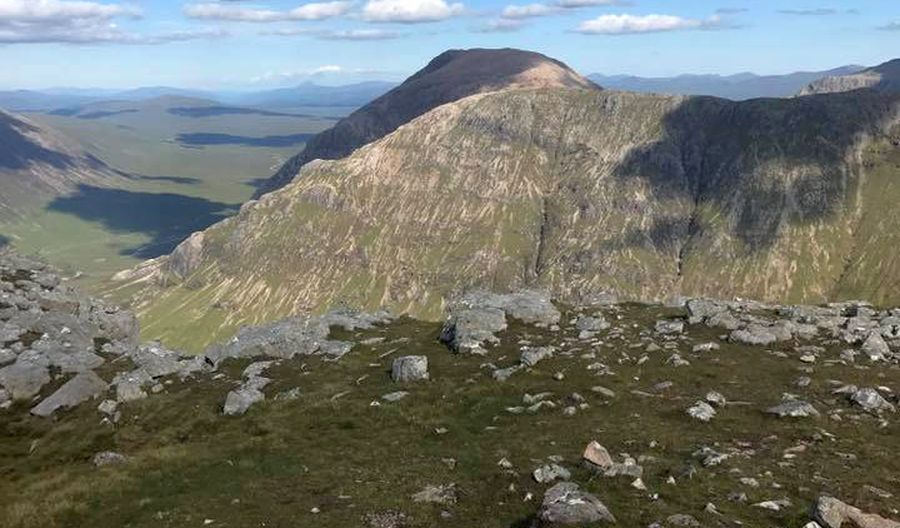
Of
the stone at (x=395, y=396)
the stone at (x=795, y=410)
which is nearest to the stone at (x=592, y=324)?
the stone at (x=395, y=396)

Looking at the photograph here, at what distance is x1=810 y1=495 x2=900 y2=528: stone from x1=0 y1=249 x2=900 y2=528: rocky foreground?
9 cm

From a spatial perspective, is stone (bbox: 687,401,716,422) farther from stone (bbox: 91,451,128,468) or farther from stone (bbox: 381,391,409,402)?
stone (bbox: 91,451,128,468)

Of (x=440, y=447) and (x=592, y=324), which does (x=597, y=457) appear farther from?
(x=592, y=324)

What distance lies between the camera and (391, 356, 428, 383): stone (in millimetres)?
65625

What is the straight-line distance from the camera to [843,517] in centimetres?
2888

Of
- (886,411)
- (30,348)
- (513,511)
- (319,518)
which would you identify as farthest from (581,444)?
(30,348)

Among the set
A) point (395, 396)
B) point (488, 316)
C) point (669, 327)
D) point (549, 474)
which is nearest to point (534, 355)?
point (395, 396)

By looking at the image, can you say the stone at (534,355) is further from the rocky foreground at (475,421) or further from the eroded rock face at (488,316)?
the eroded rock face at (488,316)

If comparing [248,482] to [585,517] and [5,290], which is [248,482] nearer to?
[585,517]

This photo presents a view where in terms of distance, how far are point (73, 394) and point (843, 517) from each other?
6798 centimetres

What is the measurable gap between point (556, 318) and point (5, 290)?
7933 cm

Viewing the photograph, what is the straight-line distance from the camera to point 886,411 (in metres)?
46.4

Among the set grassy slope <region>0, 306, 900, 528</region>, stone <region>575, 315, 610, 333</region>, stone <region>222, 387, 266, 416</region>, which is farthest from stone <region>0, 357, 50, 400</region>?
stone <region>575, 315, 610, 333</region>

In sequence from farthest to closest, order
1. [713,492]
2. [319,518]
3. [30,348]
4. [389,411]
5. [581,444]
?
1. [30,348]
2. [389,411]
3. [581,444]
4. [319,518]
5. [713,492]
